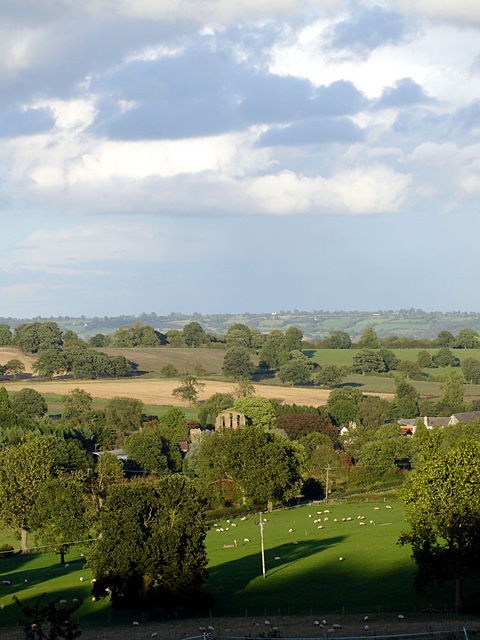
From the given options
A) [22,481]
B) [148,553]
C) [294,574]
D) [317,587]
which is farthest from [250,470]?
[148,553]

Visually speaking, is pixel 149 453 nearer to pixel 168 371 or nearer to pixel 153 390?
pixel 153 390

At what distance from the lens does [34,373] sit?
16488cm

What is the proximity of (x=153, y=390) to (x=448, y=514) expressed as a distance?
381ft

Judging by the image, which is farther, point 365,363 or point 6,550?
point 365,363

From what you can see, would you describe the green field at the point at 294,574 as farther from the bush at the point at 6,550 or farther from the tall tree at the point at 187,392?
the tall tree at the point at 187,392

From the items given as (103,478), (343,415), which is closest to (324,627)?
(103,478)

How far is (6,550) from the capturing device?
65000 millimetres

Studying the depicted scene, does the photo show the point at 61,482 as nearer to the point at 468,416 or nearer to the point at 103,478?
the point at 103,478

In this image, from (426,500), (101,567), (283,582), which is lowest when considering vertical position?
(283,582)

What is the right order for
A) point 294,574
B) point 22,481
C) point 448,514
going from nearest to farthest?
point 448,514 < point 294,574 < point 22,481

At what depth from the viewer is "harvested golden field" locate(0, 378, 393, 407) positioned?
140 metres

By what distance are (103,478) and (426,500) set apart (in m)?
46.4

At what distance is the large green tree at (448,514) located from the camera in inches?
1384

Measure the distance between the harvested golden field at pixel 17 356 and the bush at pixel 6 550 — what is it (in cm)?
10440
